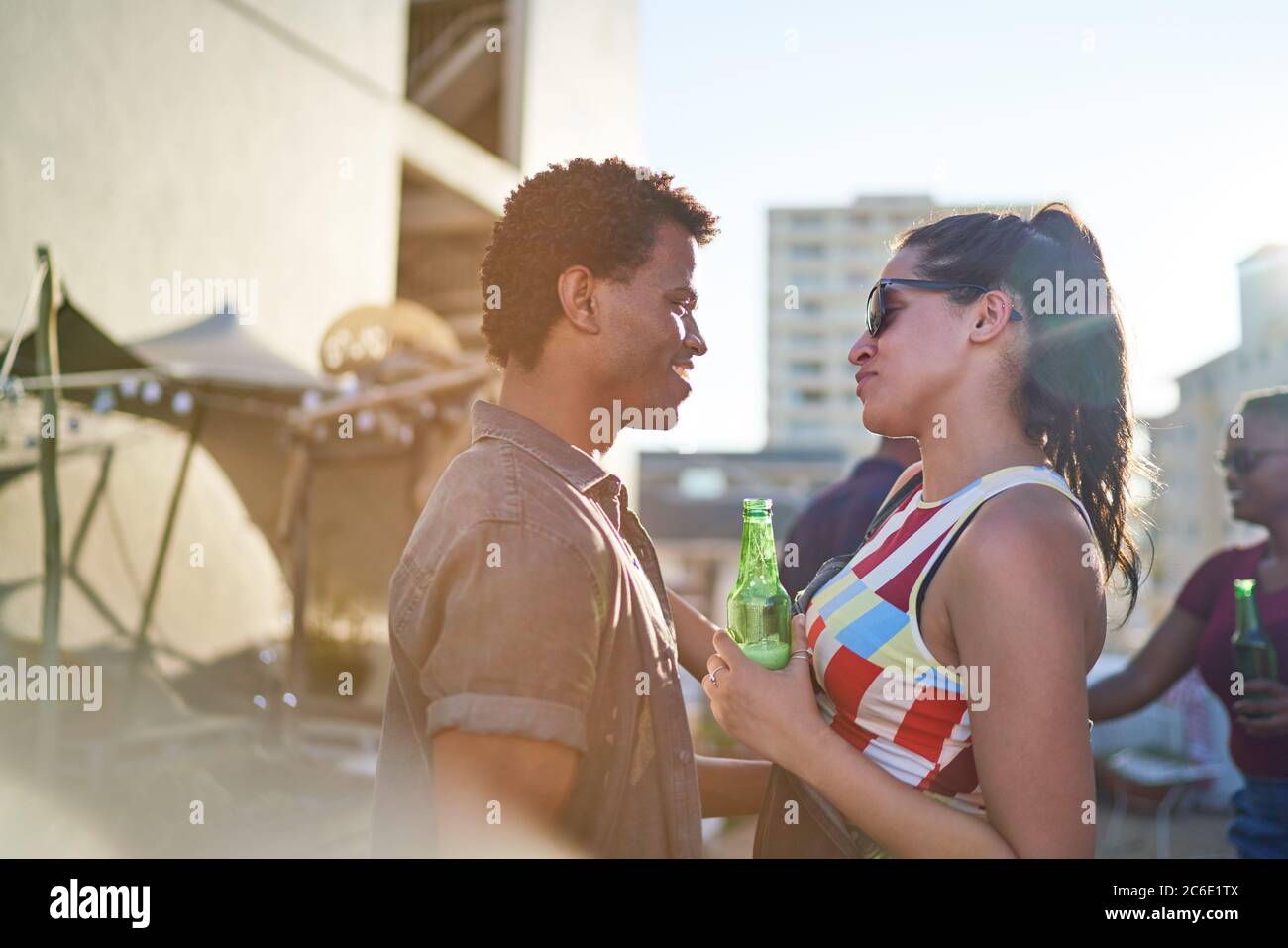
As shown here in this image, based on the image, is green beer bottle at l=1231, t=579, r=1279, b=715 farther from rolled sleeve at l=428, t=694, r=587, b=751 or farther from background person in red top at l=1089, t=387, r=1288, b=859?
rolled sleeve at l=428, t=694, r=587, b=751

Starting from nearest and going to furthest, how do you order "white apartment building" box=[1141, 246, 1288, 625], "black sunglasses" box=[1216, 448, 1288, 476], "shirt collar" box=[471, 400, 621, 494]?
"shirt collar" box=[471, 400, 621, 494]
"black sunglasses" box=[1216, 448, 1288, 476]
"white apartment building" box=[1141, 246, 1288, 625]

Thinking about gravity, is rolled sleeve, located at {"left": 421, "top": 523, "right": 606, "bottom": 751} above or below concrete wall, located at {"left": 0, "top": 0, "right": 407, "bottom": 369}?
below

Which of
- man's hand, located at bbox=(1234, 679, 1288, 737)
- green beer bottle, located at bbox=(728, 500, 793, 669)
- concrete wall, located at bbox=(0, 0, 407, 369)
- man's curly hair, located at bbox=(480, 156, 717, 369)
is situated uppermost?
concrete wall, located at bbox=(0, 0, 407, 369)

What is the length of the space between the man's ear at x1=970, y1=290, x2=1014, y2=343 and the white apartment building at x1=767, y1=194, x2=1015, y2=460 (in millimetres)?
77223

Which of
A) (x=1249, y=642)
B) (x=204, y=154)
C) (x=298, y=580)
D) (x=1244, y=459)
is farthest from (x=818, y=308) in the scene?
(x=1249, y=642)

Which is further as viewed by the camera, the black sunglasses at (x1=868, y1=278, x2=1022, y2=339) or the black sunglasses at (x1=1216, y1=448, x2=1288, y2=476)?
the black sunglasses at (x1=1216, y1=448, x2=1288, y2=476)

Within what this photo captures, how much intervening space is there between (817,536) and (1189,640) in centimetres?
132

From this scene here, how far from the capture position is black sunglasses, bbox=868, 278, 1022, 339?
1.84 m

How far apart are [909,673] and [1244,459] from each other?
239 centimetres

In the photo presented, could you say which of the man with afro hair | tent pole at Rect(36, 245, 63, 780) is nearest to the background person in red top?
the man with afro hair

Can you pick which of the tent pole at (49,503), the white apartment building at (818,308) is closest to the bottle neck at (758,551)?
the tent pole at (49,503)

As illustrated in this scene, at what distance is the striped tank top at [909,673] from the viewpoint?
1.62 meters

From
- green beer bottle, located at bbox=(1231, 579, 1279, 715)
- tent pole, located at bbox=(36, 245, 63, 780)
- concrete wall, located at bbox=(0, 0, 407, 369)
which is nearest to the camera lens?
green beer bottle, located at bbox=(1231, 579, 1279, 715)

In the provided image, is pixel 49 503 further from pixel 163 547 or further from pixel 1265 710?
pixel 1265 710
